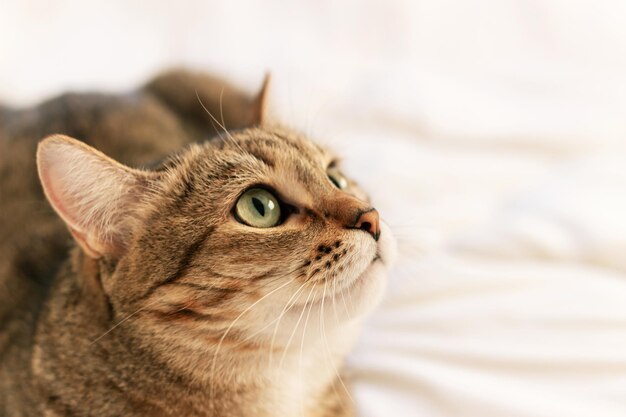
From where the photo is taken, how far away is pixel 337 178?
1.30 metres

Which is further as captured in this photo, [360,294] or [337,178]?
[337,178]

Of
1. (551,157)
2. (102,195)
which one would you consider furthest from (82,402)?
(551,157)

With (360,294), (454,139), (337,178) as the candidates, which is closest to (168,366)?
(360,294)

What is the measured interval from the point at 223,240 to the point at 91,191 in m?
0.26

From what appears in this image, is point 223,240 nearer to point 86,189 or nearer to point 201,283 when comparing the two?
point 201,283

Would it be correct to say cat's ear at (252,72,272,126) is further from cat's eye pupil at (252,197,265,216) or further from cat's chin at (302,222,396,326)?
cat's chin at (302,222,396,326)

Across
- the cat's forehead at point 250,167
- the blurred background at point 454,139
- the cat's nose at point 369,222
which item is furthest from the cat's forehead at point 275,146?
the blurred background at point 454,139

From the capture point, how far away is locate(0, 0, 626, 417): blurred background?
1347 millimetres

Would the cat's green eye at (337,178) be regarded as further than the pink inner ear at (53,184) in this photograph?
Yes

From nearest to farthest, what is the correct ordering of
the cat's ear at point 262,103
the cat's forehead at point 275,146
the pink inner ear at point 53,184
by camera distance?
the pink inner ear at point 53,184
the cat's forehead at point 275,146
the cat's ear at point 262,103

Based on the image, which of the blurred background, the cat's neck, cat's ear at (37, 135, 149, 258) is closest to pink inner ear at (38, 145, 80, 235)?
cat's ear at (37, 135, 149, 258)

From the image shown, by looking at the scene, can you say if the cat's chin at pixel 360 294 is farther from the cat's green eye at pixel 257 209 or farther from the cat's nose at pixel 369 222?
the cat's green eye at pixel 257 209

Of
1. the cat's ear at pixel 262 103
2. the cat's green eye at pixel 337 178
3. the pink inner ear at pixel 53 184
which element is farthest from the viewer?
the cat's ear at pixel 262 103

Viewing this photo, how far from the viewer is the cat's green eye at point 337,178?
129 centimetres
